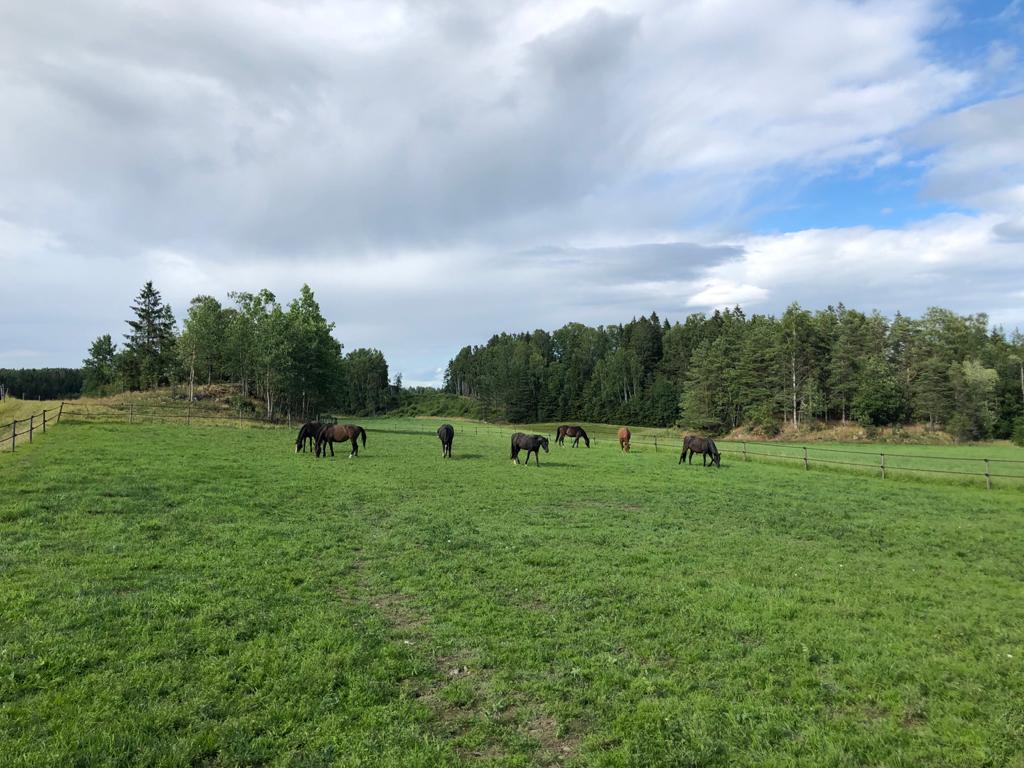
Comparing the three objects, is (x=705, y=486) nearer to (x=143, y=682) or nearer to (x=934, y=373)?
(x=143, y=682)

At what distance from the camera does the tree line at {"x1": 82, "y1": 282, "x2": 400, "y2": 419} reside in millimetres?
51844

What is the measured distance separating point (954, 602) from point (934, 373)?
2681 inches

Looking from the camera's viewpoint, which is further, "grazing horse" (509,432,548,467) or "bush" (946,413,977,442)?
"bush" (946,413,977,442)

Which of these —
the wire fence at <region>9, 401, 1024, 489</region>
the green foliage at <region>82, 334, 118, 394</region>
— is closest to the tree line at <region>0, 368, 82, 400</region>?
the green foliage at <region>82, 334, 118, 394</region>

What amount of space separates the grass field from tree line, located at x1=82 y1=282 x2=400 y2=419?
39.4 metres

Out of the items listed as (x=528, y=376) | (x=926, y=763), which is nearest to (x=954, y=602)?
(x=926, y=763)

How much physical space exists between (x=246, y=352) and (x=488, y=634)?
5752cm

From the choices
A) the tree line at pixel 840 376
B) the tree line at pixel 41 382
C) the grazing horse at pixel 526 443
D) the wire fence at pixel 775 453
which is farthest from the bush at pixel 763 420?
the tree line at pixel 41 382

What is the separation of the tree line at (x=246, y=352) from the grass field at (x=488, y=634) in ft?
129

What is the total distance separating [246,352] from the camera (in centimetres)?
5631

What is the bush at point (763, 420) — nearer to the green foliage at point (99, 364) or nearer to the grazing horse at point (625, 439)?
the grazing horse at point (625, 439)

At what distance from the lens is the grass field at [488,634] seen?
4598mm

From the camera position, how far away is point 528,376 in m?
111

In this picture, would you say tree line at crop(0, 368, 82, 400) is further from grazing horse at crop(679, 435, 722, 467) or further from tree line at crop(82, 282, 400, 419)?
grazing horse at crop(679, 435, 722, 467)
